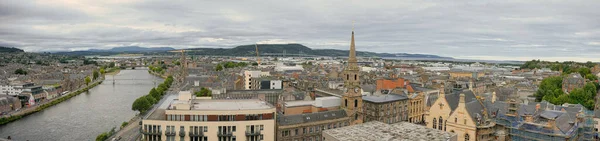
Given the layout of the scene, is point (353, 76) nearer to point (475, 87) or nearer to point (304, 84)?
point (304, 84)

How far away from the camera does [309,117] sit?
4675 cm

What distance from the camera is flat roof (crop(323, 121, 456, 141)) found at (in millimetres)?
35188

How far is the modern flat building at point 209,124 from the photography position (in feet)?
132

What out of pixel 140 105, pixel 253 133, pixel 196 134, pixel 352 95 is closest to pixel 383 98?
pixel 352 95

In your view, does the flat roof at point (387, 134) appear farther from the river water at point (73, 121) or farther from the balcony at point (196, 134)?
the river water at point (73, 121)

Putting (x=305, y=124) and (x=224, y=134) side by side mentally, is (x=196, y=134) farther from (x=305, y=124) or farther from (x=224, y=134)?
(x=305, y=124)

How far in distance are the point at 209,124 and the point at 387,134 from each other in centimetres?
1860

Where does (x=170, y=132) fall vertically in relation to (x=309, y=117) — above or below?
below

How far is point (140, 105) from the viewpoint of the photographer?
72.7 metres

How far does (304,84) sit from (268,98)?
1903 cm

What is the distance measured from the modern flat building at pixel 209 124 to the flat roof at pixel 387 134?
798cm

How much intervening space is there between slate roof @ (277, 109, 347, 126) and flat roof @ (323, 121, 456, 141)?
7710mm

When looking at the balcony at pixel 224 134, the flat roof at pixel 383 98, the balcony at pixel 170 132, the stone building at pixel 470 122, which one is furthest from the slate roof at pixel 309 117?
the stone building at pixel 470 122

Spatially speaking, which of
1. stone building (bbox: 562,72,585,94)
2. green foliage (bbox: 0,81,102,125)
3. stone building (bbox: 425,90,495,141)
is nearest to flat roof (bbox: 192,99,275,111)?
stone building (bbox: 425,90,495,141)
